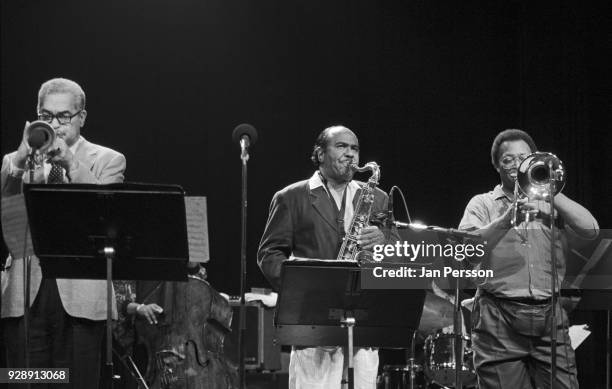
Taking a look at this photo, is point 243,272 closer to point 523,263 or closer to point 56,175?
point 56,175

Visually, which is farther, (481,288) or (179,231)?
(481,288)

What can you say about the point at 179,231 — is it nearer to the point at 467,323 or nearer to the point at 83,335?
the point at 83,335

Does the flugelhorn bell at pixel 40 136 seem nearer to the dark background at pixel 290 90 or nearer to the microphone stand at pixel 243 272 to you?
the microphone stand at pixel 243 272

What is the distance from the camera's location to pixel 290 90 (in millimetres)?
9164

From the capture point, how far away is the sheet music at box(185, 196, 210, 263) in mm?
4098

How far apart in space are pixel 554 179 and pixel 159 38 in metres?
5.21

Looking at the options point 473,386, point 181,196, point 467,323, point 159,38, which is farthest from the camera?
point 159,38

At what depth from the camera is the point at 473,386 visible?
24.6ft

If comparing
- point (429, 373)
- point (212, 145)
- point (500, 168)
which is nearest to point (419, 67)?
point (212, 145)

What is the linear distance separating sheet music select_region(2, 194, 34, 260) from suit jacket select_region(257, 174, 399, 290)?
1679mm

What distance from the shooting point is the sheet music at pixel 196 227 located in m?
4.10

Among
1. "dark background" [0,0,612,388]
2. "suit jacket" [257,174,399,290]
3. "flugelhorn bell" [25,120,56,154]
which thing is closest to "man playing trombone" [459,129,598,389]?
"suit jacket" [257,174,399,290]

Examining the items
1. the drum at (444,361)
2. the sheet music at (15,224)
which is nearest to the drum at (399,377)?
the drum at (444,361)

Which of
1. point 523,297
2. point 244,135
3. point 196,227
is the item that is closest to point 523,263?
point 523,297
